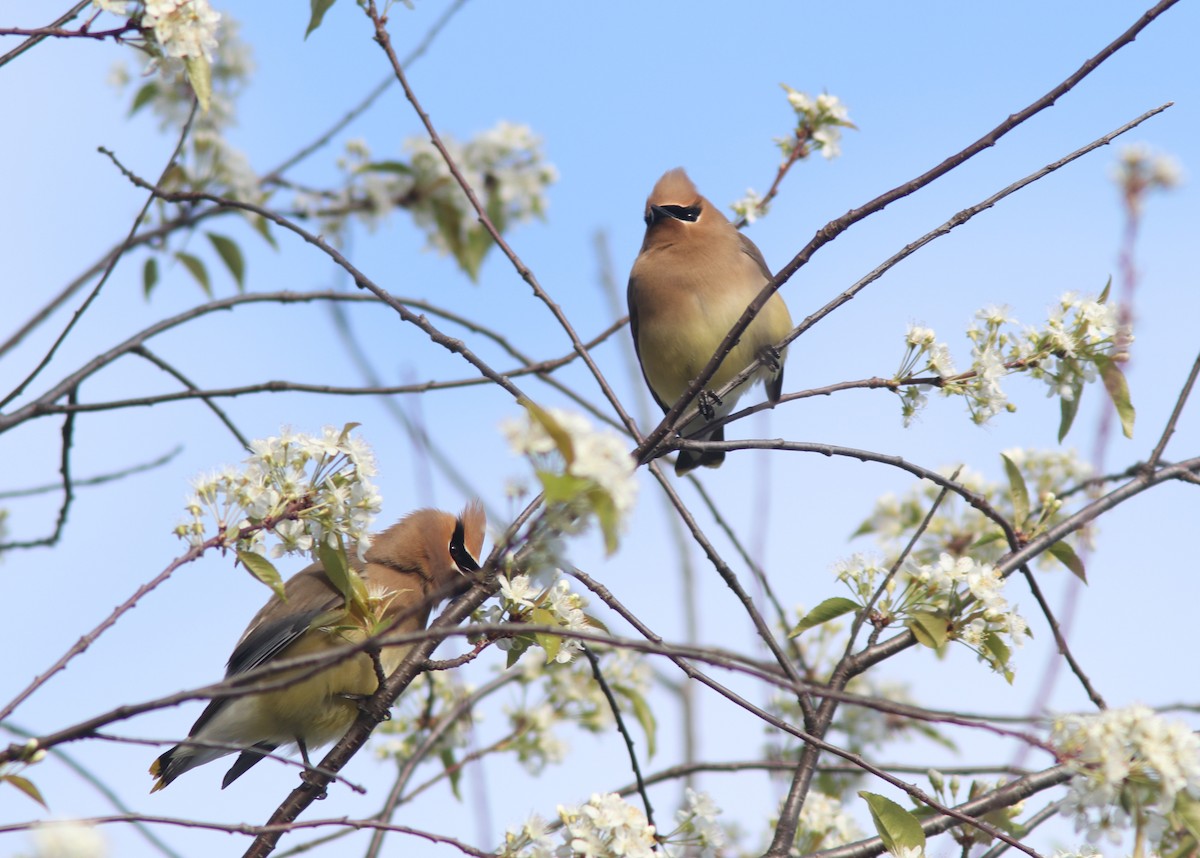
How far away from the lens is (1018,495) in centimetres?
342

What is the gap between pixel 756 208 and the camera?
178 inches

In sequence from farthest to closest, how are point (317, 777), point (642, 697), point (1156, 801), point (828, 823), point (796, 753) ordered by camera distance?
point (796, 753), point (642, 697), point (828, 823), point (317, 777), point (1156, 801)

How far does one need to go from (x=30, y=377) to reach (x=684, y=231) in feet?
10.4

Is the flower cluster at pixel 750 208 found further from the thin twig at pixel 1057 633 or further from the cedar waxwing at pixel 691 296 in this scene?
the thin twig at pixel 1057 633

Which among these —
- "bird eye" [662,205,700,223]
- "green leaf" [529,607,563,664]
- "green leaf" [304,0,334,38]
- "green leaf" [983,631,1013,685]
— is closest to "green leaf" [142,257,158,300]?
"green leaf" [304,0,334,38]

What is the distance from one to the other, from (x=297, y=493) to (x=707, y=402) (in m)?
2.61

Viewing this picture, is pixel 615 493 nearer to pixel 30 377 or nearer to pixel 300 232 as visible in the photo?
pixel 300 232

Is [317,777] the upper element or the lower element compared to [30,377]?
lower

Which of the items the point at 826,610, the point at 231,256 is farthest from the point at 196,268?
the point at 826,610

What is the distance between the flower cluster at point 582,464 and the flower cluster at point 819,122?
289cm

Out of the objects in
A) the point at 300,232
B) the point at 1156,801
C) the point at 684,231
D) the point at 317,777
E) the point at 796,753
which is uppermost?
the point at 684,231

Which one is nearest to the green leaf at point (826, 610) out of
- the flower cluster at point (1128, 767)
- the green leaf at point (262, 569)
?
the flower cluster at point (1128, 767)

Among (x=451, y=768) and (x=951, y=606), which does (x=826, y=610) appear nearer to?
(x=951, y=606)

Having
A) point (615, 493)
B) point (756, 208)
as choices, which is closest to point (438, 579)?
point (756, 208)
